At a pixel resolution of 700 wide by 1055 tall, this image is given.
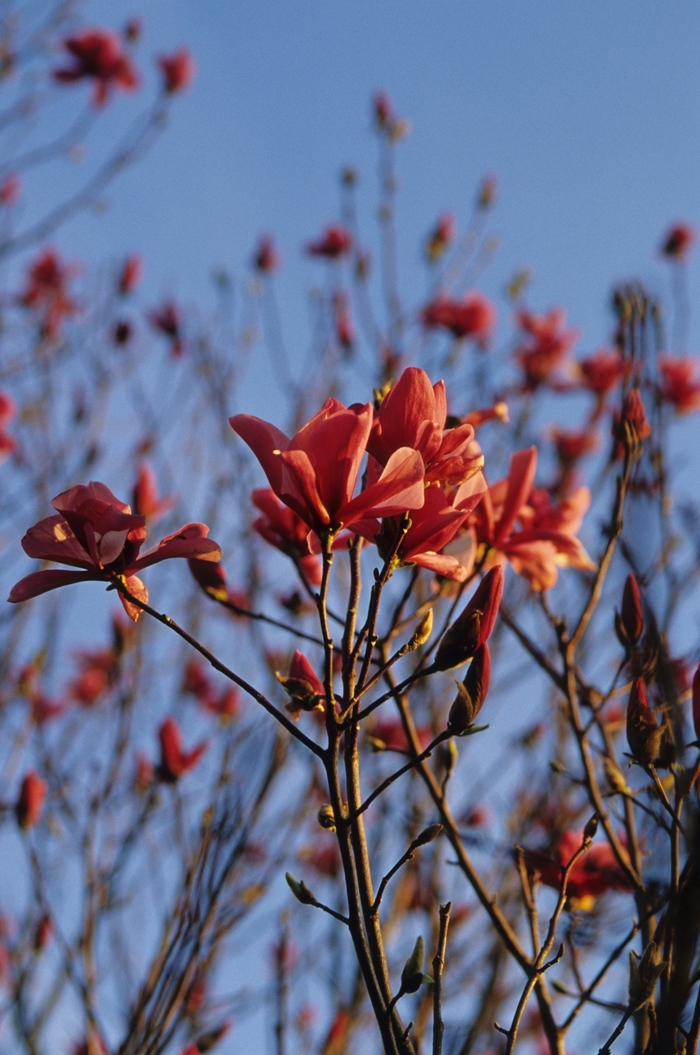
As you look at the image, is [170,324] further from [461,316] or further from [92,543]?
[92,543]

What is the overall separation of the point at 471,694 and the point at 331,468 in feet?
0.92

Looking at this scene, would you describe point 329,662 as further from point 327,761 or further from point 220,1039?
point 220,1039

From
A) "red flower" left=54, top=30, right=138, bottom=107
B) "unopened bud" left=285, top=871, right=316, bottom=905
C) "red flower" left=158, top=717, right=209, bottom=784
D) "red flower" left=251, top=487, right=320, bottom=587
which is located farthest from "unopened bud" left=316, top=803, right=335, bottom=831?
"red flower" left=54, top=30, right=138, bottom=107

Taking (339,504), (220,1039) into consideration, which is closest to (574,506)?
(339,504)

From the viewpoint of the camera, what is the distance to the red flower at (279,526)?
4.62ft

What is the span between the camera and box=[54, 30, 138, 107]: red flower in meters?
4.35

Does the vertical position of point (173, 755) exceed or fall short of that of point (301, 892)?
it exceeds it

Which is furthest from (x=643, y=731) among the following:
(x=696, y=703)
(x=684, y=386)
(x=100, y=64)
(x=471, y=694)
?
(x=100, y=64)

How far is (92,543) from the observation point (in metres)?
1.06

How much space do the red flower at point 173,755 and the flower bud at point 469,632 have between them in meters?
1.08

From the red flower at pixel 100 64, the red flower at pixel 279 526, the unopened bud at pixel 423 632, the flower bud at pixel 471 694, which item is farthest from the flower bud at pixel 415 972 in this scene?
the red flower at pixel 100 64

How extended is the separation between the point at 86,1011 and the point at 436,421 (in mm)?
1357

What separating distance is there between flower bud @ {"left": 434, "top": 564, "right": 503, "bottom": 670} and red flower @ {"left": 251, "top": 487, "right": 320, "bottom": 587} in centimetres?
39

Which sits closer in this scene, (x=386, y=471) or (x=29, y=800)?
(x=386, y=471)
